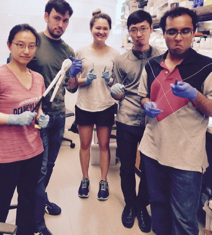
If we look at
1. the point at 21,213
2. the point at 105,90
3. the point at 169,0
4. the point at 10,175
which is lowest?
the point at 21,213

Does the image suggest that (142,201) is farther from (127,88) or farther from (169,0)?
(169,0)

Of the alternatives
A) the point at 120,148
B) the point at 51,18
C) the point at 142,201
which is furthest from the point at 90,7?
the point at 142,201

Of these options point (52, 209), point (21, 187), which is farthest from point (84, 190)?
point (21, 187)

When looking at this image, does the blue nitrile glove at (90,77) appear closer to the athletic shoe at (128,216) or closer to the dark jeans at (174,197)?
the dark jeans at (174,197)

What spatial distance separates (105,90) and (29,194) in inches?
38.0

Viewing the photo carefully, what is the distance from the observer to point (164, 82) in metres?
1.12

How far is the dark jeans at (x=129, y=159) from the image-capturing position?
1.58 m

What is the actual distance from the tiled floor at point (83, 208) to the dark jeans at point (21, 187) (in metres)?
0.43

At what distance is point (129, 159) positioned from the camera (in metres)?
1.62

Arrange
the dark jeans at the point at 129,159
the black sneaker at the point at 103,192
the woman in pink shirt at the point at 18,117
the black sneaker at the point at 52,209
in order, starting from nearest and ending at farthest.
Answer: the woman in pink shirt at the point at 18,117
the dark jeans at the point at 129,159
the black sneaker at the point at 52,209
the black sneaker at the point at 103,192

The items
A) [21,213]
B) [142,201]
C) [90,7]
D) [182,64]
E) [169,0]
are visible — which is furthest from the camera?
[90,7]

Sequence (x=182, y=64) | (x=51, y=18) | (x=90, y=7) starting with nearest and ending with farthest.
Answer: (x=182, y=64) → (x=51, y=18) → (x=90, y=7)

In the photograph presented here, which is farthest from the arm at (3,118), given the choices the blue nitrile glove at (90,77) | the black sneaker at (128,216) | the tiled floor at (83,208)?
the black sneaker at (128,216)

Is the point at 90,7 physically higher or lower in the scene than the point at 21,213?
higher
